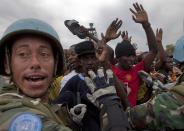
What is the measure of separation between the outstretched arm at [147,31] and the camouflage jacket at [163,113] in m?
1.73

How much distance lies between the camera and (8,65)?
1496mm

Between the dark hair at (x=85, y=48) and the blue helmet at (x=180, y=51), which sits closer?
the blue helmet at (x=180, y=51)

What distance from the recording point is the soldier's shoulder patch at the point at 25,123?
93 cm

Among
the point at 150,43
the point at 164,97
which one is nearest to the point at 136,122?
the point at 164,97

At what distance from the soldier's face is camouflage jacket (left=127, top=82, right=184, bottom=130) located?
102 centimetres

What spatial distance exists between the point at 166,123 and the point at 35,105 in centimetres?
126

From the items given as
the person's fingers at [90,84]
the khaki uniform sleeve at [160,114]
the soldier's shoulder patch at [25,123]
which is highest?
the person's fingers at [90,84]

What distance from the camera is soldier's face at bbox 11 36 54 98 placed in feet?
4.52

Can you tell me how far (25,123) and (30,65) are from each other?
537 mm

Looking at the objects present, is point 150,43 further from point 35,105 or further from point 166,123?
point 35,105

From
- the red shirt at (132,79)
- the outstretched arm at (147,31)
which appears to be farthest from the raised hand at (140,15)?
the red shirt at (132,79)

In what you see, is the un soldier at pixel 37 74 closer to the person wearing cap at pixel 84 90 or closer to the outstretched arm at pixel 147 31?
the person wearing cap at pixel 84 90

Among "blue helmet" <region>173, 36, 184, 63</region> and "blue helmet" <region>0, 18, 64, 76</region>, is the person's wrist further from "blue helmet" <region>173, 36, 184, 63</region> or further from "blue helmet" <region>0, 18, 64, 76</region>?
"blue helmet" <region>0, 18, 64, 76</region>

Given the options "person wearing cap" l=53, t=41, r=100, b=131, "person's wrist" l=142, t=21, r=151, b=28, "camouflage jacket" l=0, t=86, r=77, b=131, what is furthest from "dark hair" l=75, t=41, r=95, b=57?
"person's wrist" l=142, t=21, r=151, b=28
